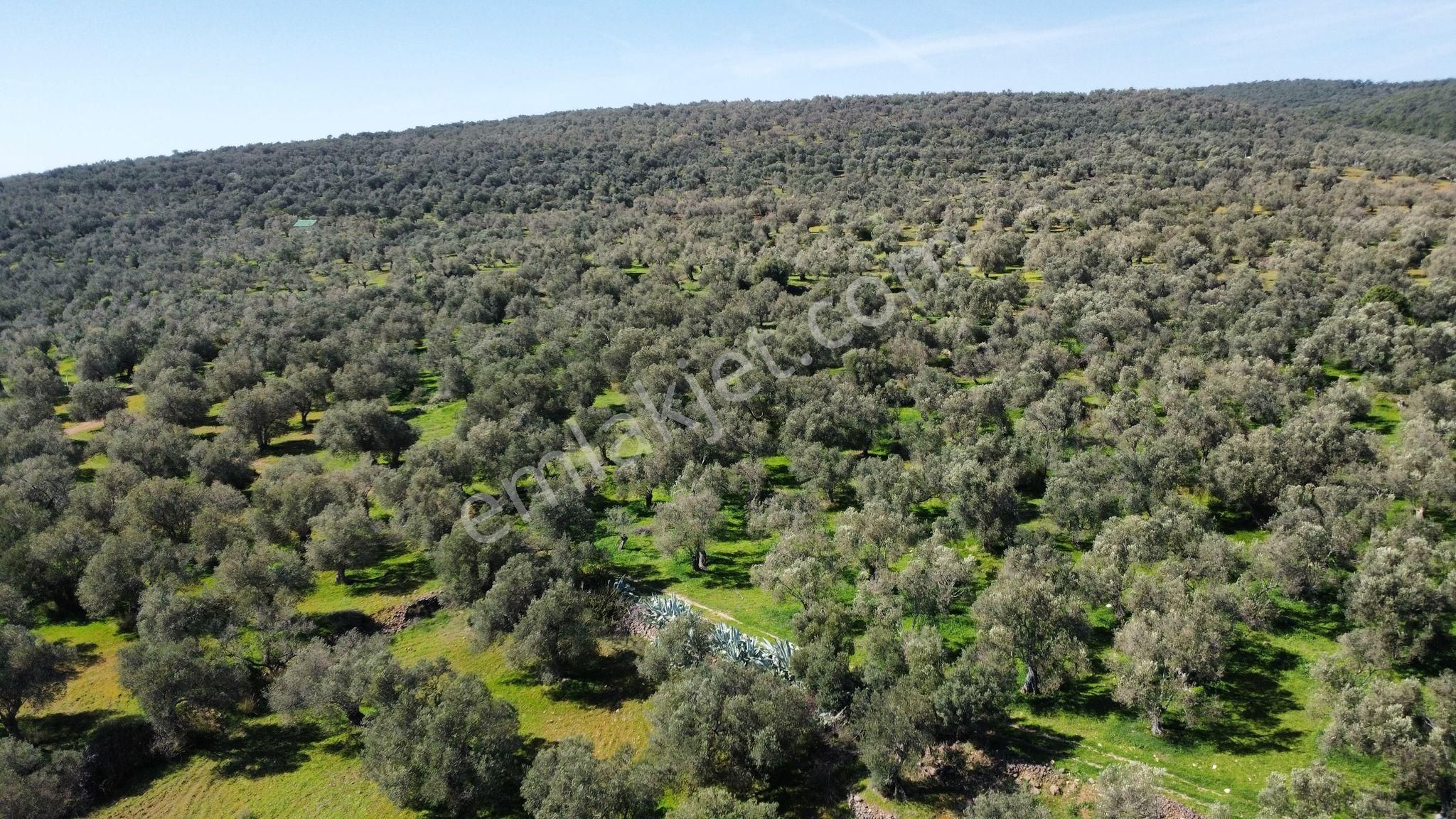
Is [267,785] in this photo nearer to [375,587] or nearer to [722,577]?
[375,587]

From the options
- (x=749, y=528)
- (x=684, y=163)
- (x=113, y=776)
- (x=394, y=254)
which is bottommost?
(x=113, y=776)

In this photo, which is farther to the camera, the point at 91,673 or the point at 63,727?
the point at 91,673

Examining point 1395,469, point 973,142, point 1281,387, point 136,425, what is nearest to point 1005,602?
point 1395,469

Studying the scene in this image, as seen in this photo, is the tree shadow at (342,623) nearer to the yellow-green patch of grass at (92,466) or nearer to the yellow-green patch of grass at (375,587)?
the yellow-green patch of grass at (375,587)

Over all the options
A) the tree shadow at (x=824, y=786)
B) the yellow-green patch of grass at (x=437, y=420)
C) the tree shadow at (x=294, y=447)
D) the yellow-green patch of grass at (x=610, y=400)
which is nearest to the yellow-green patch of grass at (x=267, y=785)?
the tree shadow at (x=824, y=786)

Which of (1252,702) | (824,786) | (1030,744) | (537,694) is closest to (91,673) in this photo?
(537,694)

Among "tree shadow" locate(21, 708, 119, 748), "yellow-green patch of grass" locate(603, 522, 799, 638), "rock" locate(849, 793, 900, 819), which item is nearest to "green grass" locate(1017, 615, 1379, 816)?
"rock" locate(849, 793, 900, 819)

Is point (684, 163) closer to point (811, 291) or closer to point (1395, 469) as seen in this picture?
point (811, 291)

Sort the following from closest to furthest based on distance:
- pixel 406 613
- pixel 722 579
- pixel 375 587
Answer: pixel 406 613 < pixel 722 579 < pixel 375 587

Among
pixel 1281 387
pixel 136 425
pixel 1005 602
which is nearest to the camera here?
pixel 1005 602
